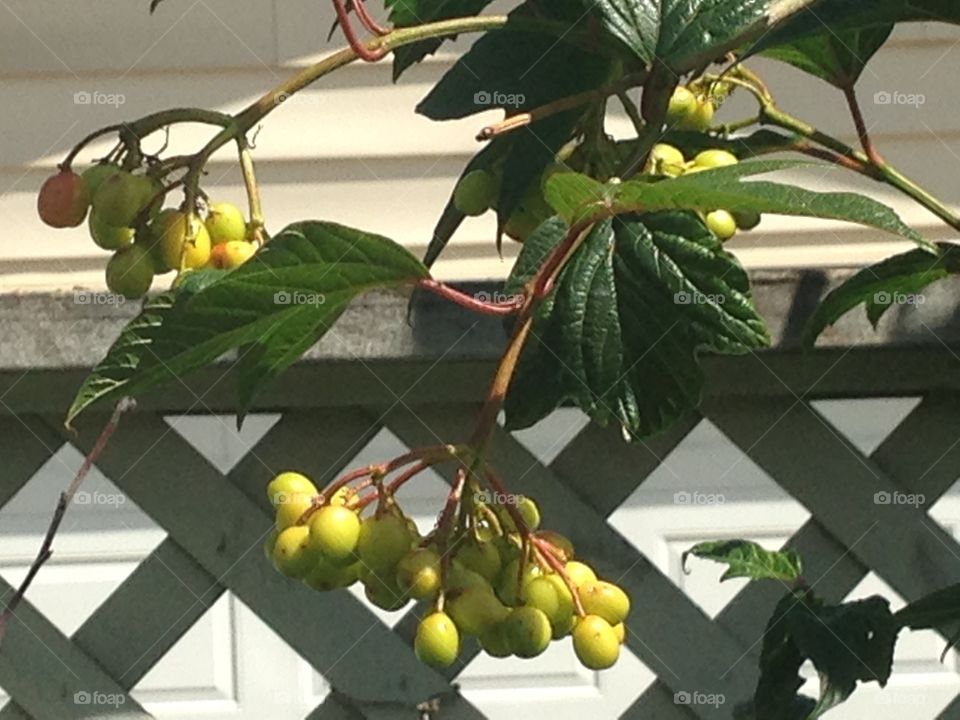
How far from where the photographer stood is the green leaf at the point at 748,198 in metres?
0.44

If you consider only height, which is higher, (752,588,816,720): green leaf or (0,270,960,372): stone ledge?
(0,270,960,372): stone ledge

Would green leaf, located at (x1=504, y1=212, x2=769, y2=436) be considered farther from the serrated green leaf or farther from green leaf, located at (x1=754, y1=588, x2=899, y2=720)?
green leaf, located at (x1=754, y1=588, x2=899, y2=720)

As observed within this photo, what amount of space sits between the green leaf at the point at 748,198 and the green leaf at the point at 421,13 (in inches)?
10.2

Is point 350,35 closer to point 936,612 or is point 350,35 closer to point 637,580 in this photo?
point 936,612

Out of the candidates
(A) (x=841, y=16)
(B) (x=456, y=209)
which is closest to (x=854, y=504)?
(B) (x=456, y=209)

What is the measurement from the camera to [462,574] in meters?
0.55

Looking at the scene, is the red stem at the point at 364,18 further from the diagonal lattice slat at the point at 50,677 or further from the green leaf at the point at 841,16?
the diagonal lattice slat at the point at 50,677

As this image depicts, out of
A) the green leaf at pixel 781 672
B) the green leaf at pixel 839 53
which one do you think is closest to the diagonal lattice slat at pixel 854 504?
the green leaf at pixel 781 672

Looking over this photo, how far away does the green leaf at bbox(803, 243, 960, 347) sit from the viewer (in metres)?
0.85

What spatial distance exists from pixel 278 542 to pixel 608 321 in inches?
5.8

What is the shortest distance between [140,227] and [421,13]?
20 centimetres

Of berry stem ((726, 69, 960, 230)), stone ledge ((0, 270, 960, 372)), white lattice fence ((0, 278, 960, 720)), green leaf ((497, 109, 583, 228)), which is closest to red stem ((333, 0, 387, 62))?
green leaf ((497, 109, 583, 228))

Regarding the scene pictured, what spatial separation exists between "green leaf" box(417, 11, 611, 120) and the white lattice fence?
35 cm

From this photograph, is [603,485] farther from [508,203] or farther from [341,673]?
[508,203]
